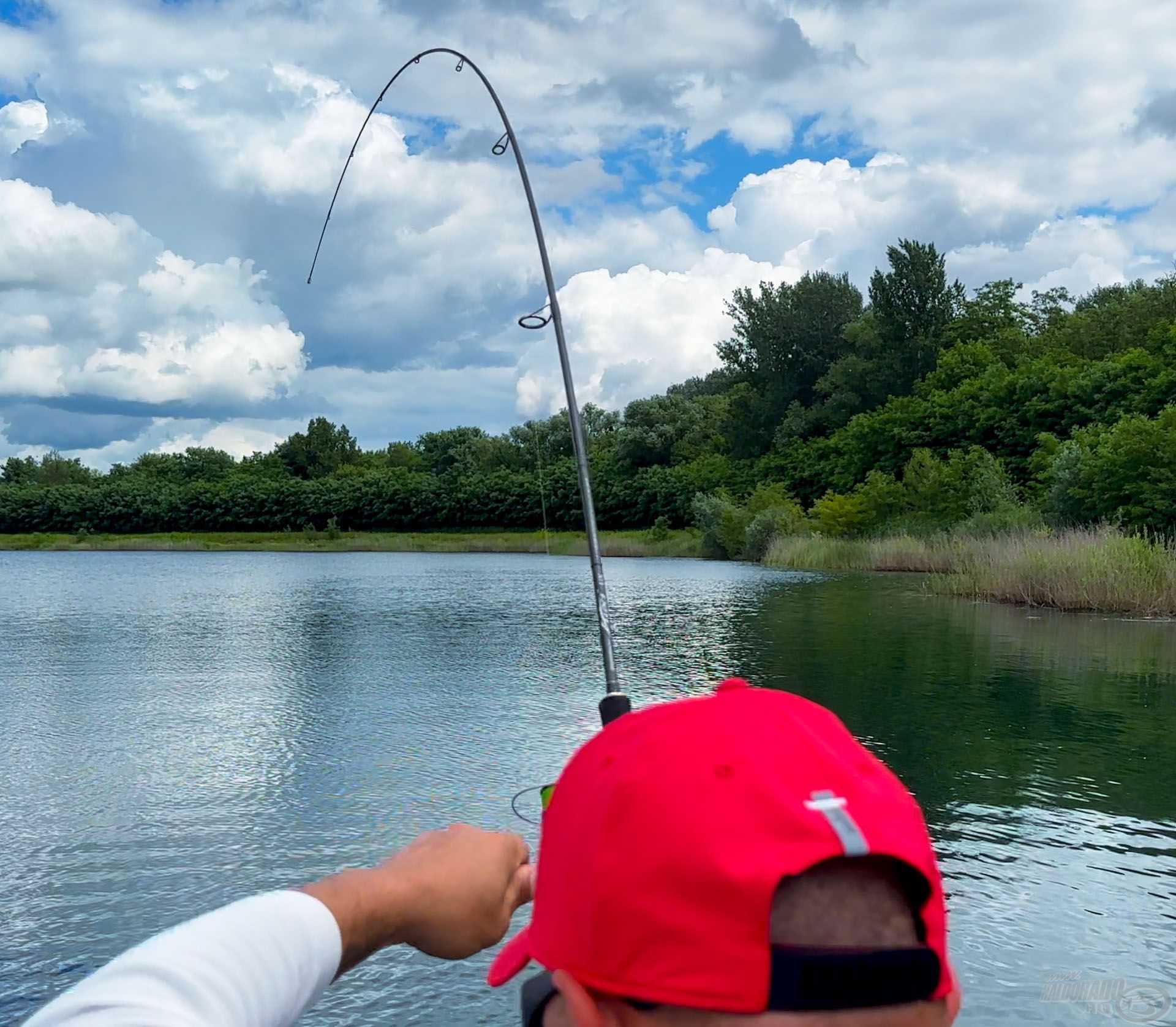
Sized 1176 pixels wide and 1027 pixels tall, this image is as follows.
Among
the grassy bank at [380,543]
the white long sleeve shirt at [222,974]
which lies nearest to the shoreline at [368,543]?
the grassy bank at [380,543]

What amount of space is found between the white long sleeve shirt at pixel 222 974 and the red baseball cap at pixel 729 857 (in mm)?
141

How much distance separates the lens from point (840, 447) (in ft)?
151

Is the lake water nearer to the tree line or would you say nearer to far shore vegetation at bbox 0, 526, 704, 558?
the tree line

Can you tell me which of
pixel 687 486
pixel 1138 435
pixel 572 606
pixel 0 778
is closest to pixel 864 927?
pixel 0 778

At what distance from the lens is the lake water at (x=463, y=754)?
118 inches

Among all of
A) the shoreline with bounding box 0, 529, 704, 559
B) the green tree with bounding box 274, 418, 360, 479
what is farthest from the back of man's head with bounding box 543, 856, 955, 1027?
the green tree with bounding box 274, 418, 360, 479

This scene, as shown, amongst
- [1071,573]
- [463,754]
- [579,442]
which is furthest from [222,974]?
[1071,573]

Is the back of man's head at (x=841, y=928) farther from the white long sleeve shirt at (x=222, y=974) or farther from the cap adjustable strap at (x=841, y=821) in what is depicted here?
the white long sleeve shirt at (x=222, y=974)

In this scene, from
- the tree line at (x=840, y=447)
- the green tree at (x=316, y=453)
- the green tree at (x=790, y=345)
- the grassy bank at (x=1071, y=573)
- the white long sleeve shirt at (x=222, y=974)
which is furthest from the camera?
the green tree at (x=316, y=453)

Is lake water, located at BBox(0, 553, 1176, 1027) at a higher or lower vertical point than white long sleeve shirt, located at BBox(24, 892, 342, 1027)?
lower

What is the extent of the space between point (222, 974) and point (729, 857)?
0.28 m

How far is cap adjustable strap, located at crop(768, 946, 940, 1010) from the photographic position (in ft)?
2.13

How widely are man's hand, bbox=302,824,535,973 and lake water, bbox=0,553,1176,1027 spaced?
1.86 meters

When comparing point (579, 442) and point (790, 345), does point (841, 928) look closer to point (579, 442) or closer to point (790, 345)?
point (579, 442)
